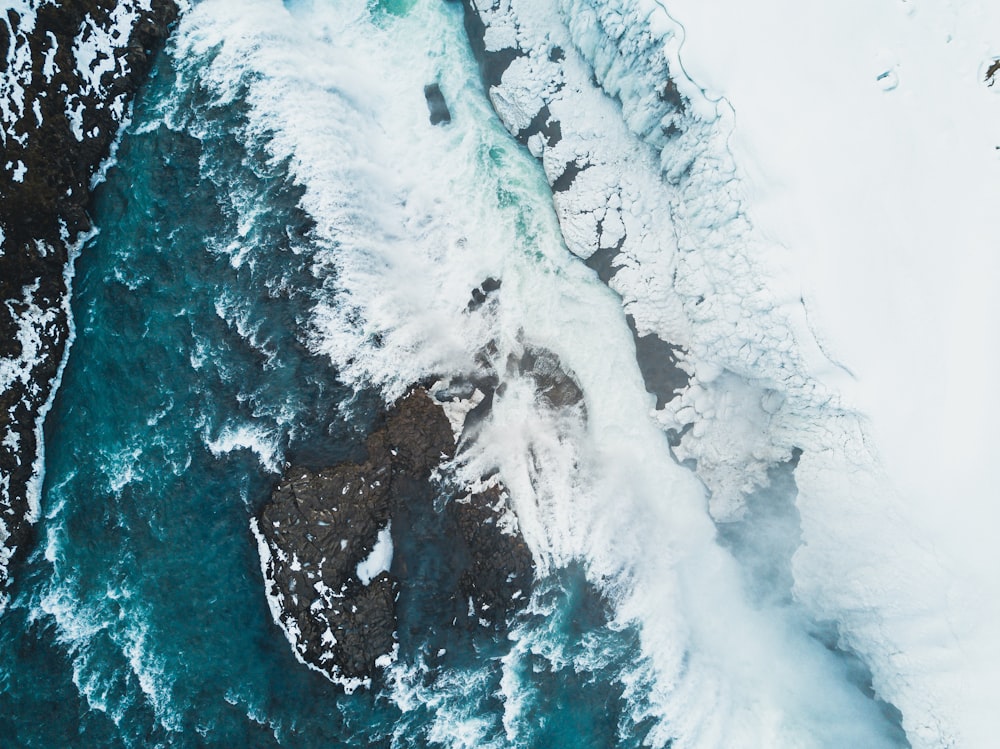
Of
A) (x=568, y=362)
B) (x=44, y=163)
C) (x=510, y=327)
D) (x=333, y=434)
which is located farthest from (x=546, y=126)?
(x=44, y=163)

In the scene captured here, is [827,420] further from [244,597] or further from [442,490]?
[244,597]

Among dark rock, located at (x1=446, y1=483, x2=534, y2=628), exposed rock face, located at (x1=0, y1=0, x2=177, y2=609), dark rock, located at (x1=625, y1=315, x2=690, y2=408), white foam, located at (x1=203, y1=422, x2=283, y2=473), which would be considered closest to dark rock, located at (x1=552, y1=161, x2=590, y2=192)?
dark rock, located at (x1=625, y1=315, x2=690, y2=408)

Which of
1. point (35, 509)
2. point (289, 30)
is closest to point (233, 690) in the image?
point (35, 509)

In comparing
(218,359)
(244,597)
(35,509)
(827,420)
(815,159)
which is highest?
(815,159)

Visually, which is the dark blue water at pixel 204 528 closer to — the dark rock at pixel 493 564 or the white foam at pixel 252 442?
the white foam at pixel 252 442

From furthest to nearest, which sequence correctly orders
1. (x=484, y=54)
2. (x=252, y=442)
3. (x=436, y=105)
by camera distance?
1. (x=436, y=105)
2. (x=484, y=54)
3. (x=252, y=442)

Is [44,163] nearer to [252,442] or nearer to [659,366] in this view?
[252,442]
